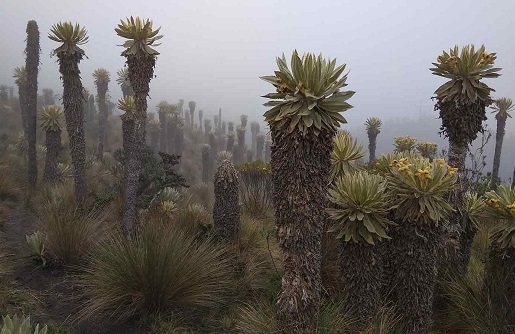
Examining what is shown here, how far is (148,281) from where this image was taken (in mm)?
5301

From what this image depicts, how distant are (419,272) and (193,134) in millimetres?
43353

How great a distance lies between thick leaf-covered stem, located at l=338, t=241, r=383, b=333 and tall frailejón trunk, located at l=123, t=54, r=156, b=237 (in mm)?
5545

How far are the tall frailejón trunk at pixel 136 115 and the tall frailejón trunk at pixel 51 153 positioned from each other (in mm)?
7747

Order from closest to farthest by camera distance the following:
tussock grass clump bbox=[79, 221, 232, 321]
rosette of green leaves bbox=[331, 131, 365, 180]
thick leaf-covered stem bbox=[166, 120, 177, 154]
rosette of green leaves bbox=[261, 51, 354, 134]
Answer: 1. rosette of green leaves bbox=[261, 51, 354, 134]
2. tussock grass clump bbox=[79, 221, 232, 321]
3. rosette of green leaves bbox=[331, 131, 365, 180]
4. thick leaf-covered stem bbox=[166, 120, 177, 154]

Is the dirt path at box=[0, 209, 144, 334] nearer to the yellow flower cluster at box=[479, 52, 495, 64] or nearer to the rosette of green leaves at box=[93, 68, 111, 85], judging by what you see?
the yellow flower cluster at box=[479, 52, 495, 64]

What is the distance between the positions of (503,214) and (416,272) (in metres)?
1.41

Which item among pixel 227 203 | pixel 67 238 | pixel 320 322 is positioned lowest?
pixel 320 322

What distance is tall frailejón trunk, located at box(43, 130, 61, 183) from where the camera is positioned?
571 inches

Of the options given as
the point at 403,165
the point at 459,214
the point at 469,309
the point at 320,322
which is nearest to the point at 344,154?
the point at 403,165

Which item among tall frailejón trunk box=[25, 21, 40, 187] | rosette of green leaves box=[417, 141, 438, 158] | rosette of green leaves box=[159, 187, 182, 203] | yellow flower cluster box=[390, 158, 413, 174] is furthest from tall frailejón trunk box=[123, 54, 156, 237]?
rosette of green leaves box=[417, 141, 438, 158]

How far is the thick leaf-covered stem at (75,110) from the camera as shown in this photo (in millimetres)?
10664

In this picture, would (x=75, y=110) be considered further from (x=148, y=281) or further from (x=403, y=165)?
(x=403, y=165)

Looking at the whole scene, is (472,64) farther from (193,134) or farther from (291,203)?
(193,134)

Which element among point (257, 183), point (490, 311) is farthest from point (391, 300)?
point (257, 183)
